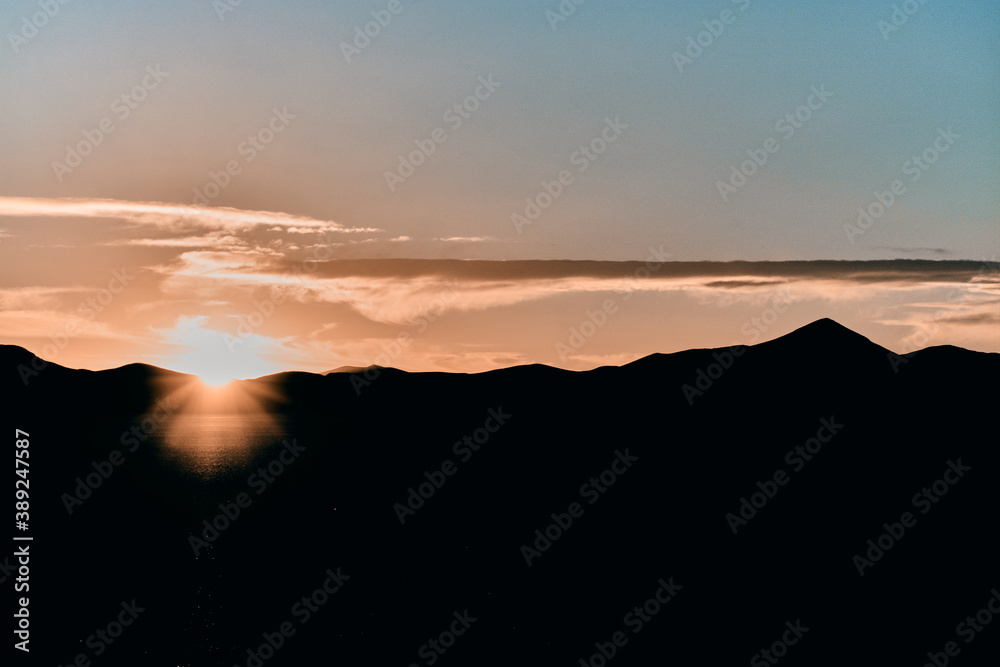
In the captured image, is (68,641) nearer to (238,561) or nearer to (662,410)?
(238,561)

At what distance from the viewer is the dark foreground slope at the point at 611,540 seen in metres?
27.4

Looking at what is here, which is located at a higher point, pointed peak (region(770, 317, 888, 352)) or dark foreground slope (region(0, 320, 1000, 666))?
pointed peak (region(770, 317, 888, 352))

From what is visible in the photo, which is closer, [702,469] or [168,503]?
[168,503]

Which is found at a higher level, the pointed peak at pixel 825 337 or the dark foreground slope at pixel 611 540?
the pointed peak at pixel 825 337

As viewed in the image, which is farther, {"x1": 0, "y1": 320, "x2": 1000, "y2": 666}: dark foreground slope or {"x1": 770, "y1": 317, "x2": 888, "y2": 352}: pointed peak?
{"x1": 770, "y1": 317, "x2": 888, "y2": 352}: pointed peak

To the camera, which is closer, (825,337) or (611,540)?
(611,540)

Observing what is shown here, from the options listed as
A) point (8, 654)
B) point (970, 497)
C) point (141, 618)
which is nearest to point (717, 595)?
point (141, 618)

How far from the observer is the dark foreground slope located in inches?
1080

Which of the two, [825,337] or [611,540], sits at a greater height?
[825,337]

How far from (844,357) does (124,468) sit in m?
86.9

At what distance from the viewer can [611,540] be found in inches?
1820

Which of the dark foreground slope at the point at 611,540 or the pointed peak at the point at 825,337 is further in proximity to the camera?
the pointed peak at the point at 825,337

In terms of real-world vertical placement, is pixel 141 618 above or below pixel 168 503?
below

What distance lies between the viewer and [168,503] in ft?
209
